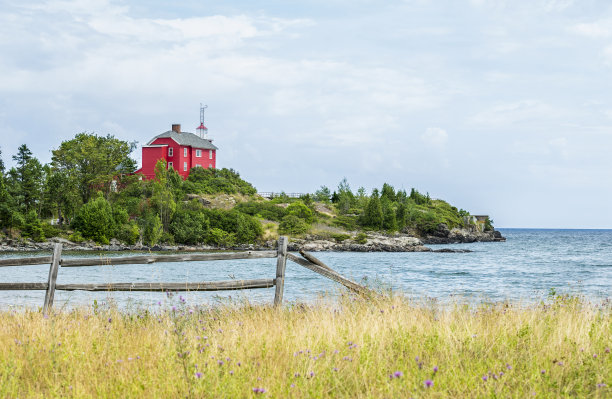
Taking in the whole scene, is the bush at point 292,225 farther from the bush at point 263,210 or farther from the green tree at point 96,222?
the green tree at point 96,222

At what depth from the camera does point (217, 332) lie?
19.6 ft

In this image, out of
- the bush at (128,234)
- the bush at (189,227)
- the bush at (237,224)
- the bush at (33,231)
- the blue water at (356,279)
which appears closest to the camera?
the blue water at (356,279)

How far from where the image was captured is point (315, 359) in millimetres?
4406

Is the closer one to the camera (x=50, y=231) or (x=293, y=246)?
(x=50, y=231)

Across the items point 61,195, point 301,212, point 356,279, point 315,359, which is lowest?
point 356,279

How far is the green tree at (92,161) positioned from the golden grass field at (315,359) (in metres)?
64.8

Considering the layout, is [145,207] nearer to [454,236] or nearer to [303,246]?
[303,246]

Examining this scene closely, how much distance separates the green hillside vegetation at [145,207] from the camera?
188 ft

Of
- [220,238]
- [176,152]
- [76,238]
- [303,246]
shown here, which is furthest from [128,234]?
[303,246]

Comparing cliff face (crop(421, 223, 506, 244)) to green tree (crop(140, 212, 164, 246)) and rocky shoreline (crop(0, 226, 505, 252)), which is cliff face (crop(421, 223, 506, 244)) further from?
→ green tree (crop(140, 212, 164, 246))

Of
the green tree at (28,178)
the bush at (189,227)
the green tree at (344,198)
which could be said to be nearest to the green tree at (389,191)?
the green tree at (344,198)

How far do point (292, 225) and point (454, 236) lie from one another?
35926mm

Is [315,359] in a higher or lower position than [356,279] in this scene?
higher

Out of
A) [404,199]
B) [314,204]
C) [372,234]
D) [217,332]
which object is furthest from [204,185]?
[217,332]
